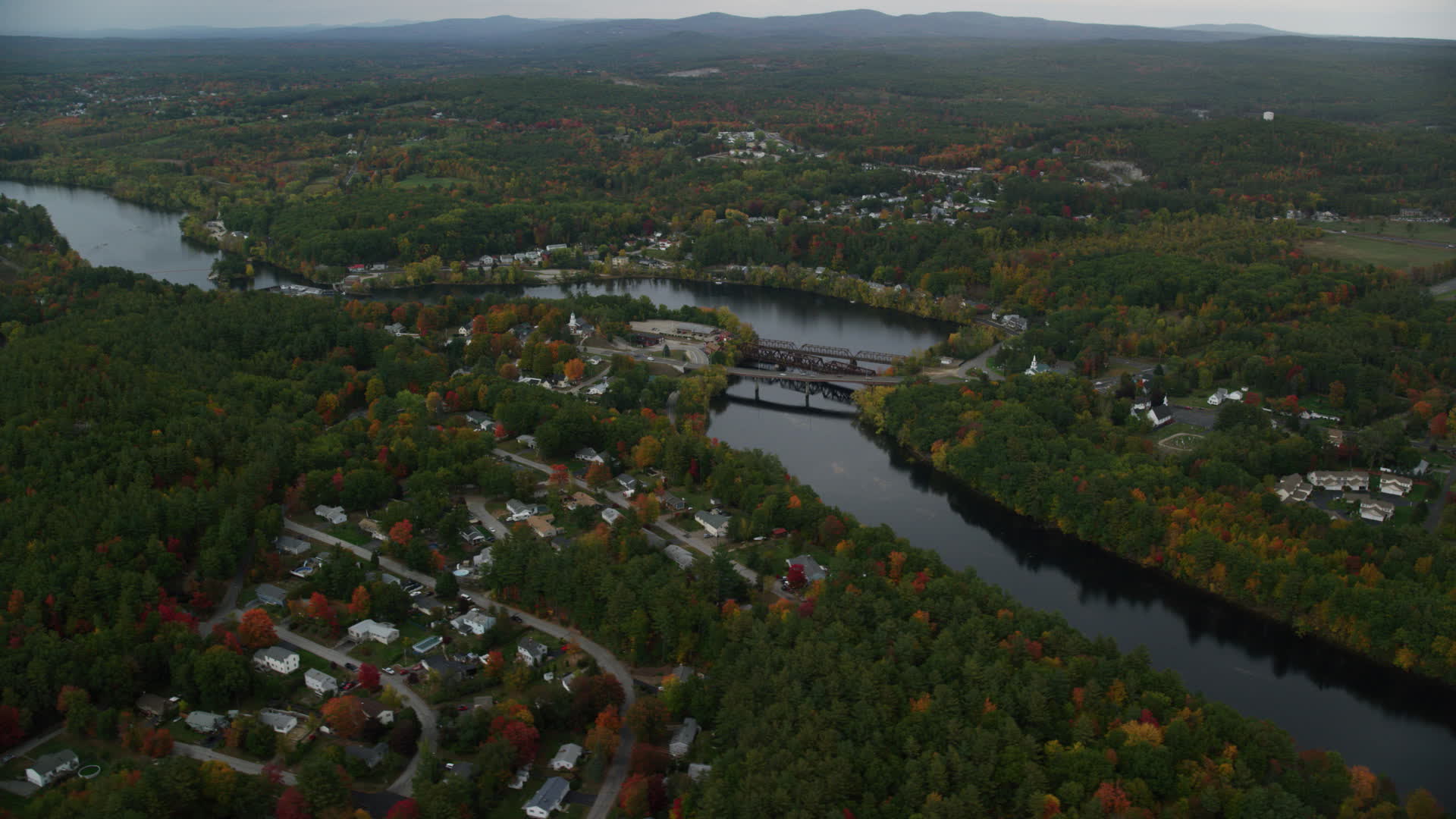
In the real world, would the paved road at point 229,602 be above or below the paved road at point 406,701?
above

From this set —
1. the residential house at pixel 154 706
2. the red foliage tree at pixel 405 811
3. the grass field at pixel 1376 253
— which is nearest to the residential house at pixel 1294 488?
the red foliage tree at pixel 405 811

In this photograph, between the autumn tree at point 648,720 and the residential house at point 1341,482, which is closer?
the autumn tree at point 648,720

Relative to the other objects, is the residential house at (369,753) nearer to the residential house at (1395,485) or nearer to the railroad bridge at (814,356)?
the railroad bridge at (814,356)

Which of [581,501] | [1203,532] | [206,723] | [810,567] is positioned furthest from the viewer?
[581,501]

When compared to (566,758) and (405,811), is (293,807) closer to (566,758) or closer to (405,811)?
(405,811)

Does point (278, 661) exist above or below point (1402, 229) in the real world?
below

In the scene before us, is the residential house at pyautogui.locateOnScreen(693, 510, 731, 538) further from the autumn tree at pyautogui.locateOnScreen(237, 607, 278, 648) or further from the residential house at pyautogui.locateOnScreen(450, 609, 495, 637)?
the autumn tree at pyautogui.locateOnScreen(237, 607, 278, 648)

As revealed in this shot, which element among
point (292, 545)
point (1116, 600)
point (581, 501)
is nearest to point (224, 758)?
point (292, 545)
